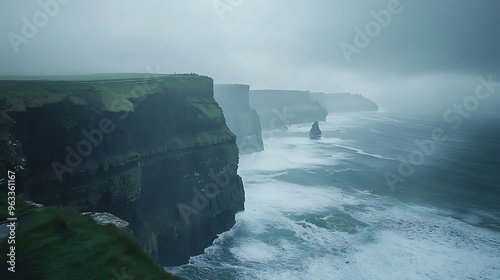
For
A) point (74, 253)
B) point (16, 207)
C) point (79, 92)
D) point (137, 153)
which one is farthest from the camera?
point (137, 153)

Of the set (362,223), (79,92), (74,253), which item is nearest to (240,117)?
(362,223)

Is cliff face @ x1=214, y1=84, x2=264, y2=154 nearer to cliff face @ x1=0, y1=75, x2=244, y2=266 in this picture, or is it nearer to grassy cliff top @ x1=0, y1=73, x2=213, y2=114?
cliff face @ x1=0, y1=75, x2=244, y2=266

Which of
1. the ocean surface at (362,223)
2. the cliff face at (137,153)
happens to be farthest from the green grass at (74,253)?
the ocean surface at (362,223)

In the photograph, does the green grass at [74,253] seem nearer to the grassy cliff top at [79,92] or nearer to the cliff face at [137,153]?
the cliff face at [137,153]

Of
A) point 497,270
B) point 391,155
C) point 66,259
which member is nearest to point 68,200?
point 66,259

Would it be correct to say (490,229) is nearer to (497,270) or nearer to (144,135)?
(497,270)

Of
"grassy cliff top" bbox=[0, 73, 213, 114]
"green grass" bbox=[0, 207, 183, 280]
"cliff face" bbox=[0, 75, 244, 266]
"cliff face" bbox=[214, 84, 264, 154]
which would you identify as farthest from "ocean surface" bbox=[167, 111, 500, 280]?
"green grass" bbox=[0, 207, 183, 280]

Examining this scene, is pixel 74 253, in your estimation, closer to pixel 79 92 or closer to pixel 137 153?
pixel 137 153
